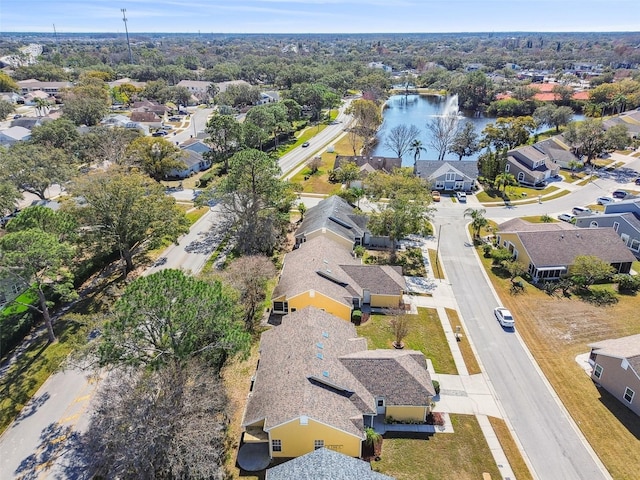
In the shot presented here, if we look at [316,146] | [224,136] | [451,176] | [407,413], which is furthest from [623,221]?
[224,136]

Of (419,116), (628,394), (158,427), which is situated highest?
(158,427)

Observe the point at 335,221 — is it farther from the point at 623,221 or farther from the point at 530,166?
the point at 530,166

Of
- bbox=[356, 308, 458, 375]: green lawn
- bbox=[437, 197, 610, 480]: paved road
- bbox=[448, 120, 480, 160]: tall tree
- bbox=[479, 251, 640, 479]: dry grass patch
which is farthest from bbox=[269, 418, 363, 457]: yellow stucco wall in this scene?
bbox=[448, 120, 480, 160]: tall tree

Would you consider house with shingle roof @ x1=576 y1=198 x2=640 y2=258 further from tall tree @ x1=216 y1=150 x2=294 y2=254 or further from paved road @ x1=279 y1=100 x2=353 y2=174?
paved road @ x1=279 y1=100 x2=353 y2=174

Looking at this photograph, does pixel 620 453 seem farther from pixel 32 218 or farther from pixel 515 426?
pixel 32 218

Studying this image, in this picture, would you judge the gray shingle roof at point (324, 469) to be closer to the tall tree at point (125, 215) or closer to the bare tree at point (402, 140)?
the tall tree at point (125, 215)

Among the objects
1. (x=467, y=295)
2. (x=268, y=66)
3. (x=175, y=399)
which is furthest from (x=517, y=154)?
(x=268, y=66)

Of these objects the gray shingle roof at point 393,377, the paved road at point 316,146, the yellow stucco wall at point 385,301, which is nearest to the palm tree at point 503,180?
the paved road at point 316,146
